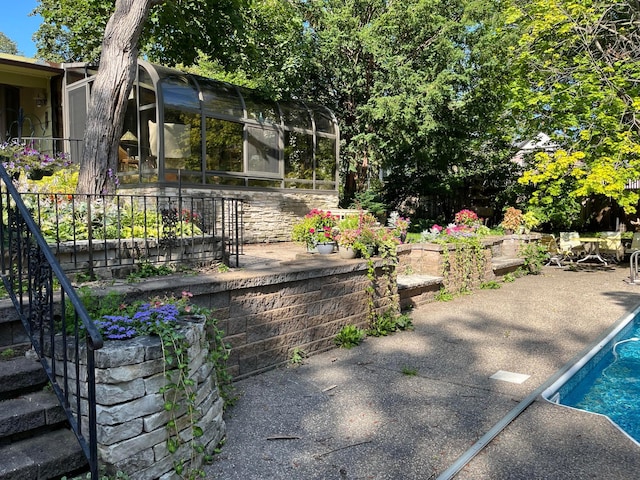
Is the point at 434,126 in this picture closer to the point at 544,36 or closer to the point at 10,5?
the point at 544,36

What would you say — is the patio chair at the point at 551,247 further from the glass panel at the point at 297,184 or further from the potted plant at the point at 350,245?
the potted plant at the point at 350,245

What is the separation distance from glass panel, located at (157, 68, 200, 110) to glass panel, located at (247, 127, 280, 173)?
4.74 ft

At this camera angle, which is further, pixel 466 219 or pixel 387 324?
pixel 466 219

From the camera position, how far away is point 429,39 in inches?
455

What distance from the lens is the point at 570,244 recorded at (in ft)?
37.6

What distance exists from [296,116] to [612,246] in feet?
27.8

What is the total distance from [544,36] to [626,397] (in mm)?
8669

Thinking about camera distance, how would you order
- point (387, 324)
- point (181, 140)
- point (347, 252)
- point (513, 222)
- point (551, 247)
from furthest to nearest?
point (551, 247), point (513, 222), point (181, 140), point (387, 324), point (347, 252)

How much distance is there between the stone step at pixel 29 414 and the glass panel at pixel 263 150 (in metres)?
7.84

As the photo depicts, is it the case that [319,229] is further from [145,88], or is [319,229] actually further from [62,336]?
[145,88]

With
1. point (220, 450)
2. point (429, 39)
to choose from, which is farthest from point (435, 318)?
point (429, 39)

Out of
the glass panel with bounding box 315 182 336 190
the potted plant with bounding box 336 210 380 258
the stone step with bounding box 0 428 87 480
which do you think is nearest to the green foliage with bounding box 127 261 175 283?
the stone step with bounding box 0 428 87 480

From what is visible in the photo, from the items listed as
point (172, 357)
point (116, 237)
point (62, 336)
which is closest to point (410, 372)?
point (172, 357)

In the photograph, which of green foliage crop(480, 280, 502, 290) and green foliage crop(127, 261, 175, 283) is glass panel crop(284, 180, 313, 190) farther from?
green foliage crop(127, 261, 175, 283)
